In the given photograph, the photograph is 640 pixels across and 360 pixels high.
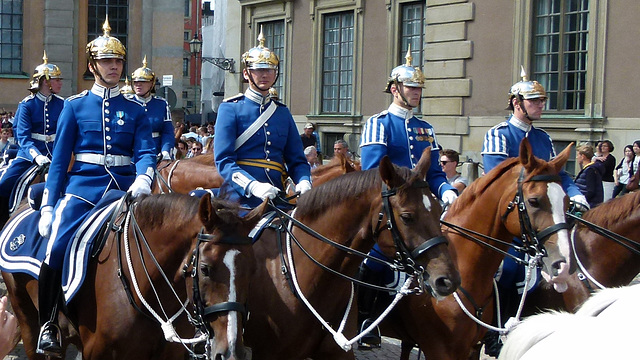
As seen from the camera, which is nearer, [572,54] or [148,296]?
[148,296]

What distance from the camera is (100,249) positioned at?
17.5 ft

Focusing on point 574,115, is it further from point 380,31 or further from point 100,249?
point 100,249

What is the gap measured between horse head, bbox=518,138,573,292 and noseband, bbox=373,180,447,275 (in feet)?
3.16

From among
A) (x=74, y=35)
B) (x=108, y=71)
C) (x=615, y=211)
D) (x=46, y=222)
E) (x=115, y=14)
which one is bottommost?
(x=46, y=222)

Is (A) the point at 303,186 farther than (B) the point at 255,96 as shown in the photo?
No

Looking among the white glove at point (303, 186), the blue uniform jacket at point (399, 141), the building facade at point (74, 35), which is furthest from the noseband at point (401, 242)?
the building facade at point (74, 35)

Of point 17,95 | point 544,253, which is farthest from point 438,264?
point 17,95

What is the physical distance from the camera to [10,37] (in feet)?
99.6

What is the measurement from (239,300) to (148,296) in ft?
2.89

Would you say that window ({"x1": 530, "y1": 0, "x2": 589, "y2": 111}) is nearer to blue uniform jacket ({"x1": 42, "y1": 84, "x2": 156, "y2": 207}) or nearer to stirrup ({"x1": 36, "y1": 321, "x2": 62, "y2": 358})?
blue uniform jacket ({"x1": 42, "y1": 84, "x2": 156, "y2": 207})

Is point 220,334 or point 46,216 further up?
point 46,216

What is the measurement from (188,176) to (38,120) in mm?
1977

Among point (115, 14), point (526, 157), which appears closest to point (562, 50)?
point (526, 157)

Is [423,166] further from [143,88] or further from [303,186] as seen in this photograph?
[143,88]
